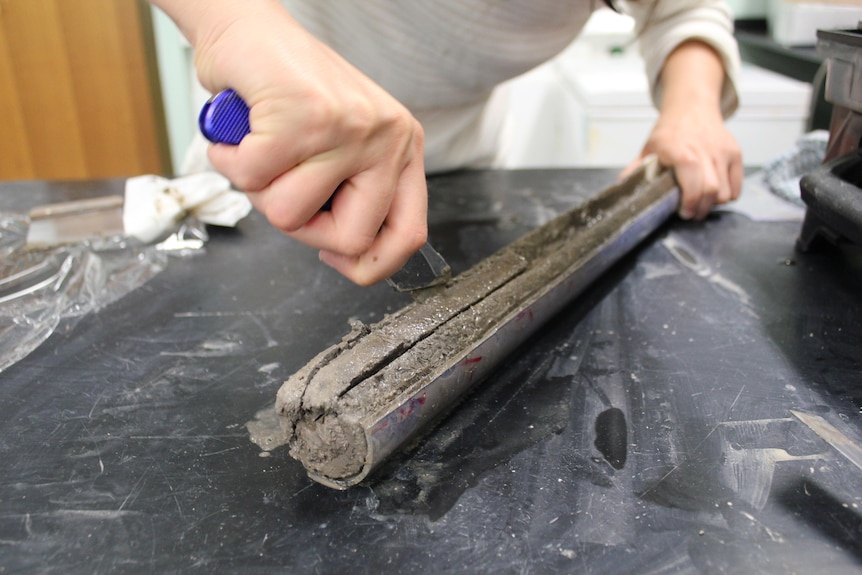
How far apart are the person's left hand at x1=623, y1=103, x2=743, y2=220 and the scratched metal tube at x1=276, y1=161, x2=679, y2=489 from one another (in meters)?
0.34

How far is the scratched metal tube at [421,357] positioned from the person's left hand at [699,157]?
1.12 feet

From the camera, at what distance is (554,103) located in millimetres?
2492

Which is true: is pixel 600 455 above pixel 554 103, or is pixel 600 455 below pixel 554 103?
above

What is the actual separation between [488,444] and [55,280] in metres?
0.77

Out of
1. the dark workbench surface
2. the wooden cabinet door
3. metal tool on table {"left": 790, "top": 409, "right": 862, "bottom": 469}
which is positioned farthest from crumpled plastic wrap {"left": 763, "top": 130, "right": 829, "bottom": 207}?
the wooden cabinet door

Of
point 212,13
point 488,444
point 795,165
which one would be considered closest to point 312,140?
point 212,13

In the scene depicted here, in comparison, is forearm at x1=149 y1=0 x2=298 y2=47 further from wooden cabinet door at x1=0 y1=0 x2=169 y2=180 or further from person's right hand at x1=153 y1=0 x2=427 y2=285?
wooden cabinet door at x1=0 y1=0 x2=169 y2=180

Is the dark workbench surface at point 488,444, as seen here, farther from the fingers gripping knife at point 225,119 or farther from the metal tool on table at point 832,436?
the fingers gripping knife at point 225,119

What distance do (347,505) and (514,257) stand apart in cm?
40

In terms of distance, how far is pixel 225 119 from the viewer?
0.55 meters

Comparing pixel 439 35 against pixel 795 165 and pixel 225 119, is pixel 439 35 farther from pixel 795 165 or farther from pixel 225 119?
pixel 795 165

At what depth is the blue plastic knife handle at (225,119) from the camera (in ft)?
1.78

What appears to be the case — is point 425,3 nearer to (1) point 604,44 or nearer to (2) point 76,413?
(2) point 76,413

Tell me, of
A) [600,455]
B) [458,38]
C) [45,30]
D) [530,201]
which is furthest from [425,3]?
[45,30]
